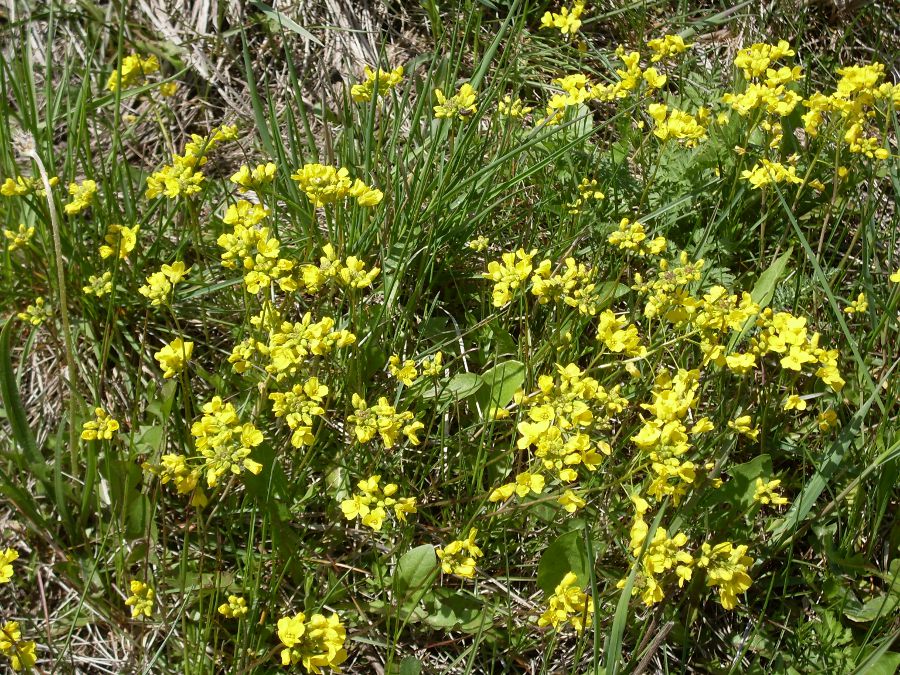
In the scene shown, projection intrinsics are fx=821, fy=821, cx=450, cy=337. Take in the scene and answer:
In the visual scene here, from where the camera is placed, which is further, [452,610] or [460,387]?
[460,387]

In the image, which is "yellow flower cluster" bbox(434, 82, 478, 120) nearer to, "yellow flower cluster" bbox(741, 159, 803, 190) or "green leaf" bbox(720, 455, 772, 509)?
"yellow flower cluster" bbox(741, 159, 803, 190)

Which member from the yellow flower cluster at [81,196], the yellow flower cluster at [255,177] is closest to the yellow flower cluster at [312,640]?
the yellow flower cluster at [255,177]

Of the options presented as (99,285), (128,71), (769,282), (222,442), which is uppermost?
(128,71)

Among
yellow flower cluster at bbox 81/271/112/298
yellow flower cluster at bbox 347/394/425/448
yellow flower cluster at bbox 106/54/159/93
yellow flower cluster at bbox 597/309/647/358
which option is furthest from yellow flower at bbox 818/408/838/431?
yellow flower cluster at bbox 106/54/159/93

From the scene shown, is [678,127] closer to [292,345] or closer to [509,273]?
[509,273]

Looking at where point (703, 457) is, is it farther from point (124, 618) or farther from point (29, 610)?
point (29, 610)

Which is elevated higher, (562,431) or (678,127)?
(678,127)

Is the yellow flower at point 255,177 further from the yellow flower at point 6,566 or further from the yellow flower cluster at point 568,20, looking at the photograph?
the yellow flower cluster at point 568,20

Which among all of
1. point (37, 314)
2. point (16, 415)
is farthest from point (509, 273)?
point (16, 415)
